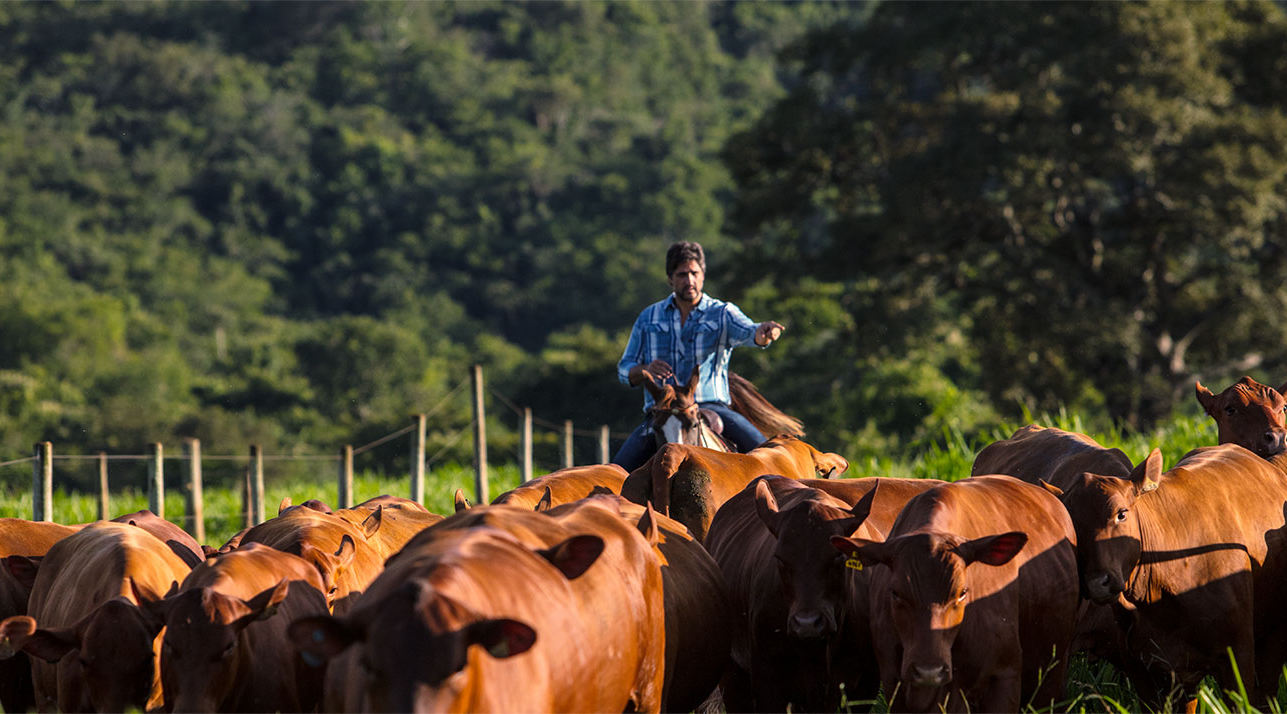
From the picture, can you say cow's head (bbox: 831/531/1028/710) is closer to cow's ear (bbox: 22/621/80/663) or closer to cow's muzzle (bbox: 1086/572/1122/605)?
cow's muzzle (bbox: 1086/572/1122/605)

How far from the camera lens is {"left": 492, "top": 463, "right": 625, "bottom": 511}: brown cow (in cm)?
793

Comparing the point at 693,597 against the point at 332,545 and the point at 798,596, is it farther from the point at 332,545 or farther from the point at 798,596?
the point at 332,545

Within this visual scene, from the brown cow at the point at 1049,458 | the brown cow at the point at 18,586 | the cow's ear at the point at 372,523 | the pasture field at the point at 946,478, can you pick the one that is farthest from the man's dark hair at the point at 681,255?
the brown cow at the point at 18,586

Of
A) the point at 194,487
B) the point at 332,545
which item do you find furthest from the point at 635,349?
the point at 194,487

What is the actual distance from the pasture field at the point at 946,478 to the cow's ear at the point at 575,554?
1.60 meters

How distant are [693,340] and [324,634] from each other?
568 cm

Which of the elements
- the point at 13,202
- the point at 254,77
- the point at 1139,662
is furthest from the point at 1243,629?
the point at 254,77

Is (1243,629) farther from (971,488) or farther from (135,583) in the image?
(135,583)

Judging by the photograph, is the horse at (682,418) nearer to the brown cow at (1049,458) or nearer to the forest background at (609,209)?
the brown cow at (1049,458)

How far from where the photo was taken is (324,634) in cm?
437

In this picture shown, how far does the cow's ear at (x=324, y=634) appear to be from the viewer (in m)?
4.36

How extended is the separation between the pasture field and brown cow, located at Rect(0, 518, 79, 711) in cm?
348

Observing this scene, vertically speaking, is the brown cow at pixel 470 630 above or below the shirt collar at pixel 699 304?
below

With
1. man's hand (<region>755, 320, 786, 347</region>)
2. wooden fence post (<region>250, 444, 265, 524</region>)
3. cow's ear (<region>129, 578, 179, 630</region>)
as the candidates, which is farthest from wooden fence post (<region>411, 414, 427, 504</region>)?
cow's ear (<region>129, 578, 179, 630</region>)
